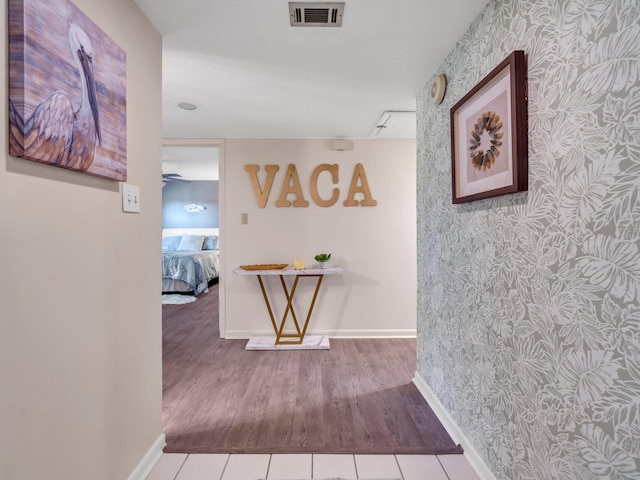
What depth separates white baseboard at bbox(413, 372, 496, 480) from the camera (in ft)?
4.94

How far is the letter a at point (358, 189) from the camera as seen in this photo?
11.5 feet

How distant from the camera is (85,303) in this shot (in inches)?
45.2

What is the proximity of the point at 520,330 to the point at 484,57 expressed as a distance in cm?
116

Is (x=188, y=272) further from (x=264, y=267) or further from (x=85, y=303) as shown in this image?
(x=85, y=303)

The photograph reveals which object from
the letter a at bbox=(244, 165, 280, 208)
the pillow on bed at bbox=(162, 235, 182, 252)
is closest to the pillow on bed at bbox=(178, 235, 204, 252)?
the pillow on bed at bbox=(162, 235, 182, 252)

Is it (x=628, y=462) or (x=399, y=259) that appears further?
(x=399, y=259)

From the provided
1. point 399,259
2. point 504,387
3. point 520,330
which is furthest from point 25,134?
point 399,259

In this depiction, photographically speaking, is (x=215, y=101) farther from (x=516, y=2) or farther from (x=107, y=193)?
(x=516, y=2)

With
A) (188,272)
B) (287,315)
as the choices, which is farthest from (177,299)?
(287,315)

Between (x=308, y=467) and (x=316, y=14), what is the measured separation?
206 centimetres

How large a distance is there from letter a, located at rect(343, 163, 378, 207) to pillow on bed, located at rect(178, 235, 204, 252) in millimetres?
4522

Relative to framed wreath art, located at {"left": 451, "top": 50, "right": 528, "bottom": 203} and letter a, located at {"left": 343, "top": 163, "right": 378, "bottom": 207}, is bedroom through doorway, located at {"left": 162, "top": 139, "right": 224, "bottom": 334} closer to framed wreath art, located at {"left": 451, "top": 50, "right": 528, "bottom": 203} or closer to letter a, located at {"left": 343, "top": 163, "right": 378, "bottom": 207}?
letter a, located at {"left": 343, "top": 163, "right": 378, "bottom": 207}

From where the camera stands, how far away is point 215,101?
8.24ft

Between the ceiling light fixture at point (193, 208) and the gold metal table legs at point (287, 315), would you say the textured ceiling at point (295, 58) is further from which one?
the ceiling light fixture at point (193, 208)
